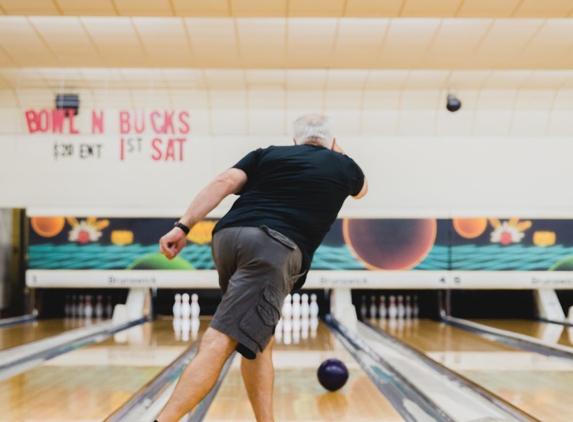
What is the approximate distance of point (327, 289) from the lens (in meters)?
7.32

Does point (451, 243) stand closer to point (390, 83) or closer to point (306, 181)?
point (390, 83)

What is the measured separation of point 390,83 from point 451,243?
1998 mm

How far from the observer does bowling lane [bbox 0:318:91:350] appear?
5223 millimetres

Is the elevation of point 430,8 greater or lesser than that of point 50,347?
greater

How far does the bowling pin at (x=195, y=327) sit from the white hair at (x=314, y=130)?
11.4 feet

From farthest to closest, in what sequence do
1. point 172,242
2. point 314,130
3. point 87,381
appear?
1. point 87,381
2. point 314,130
3. point 172,242

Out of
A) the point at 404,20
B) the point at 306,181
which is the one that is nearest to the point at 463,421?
the point at 306,181

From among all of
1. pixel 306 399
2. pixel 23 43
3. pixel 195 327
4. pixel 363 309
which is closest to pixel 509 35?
pixel 363 309

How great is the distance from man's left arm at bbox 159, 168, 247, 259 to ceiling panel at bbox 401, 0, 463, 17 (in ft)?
10.1

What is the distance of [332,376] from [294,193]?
55.8 inches

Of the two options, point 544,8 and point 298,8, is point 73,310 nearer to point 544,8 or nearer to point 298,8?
point 298,8

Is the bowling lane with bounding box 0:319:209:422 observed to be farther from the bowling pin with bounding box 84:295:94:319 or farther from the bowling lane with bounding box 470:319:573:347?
the bowling lane with bounding box 470:319:573:347

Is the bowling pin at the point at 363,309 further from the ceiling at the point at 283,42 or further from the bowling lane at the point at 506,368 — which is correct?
the ceiling at the point at 283,42

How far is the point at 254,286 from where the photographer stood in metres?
2.10
